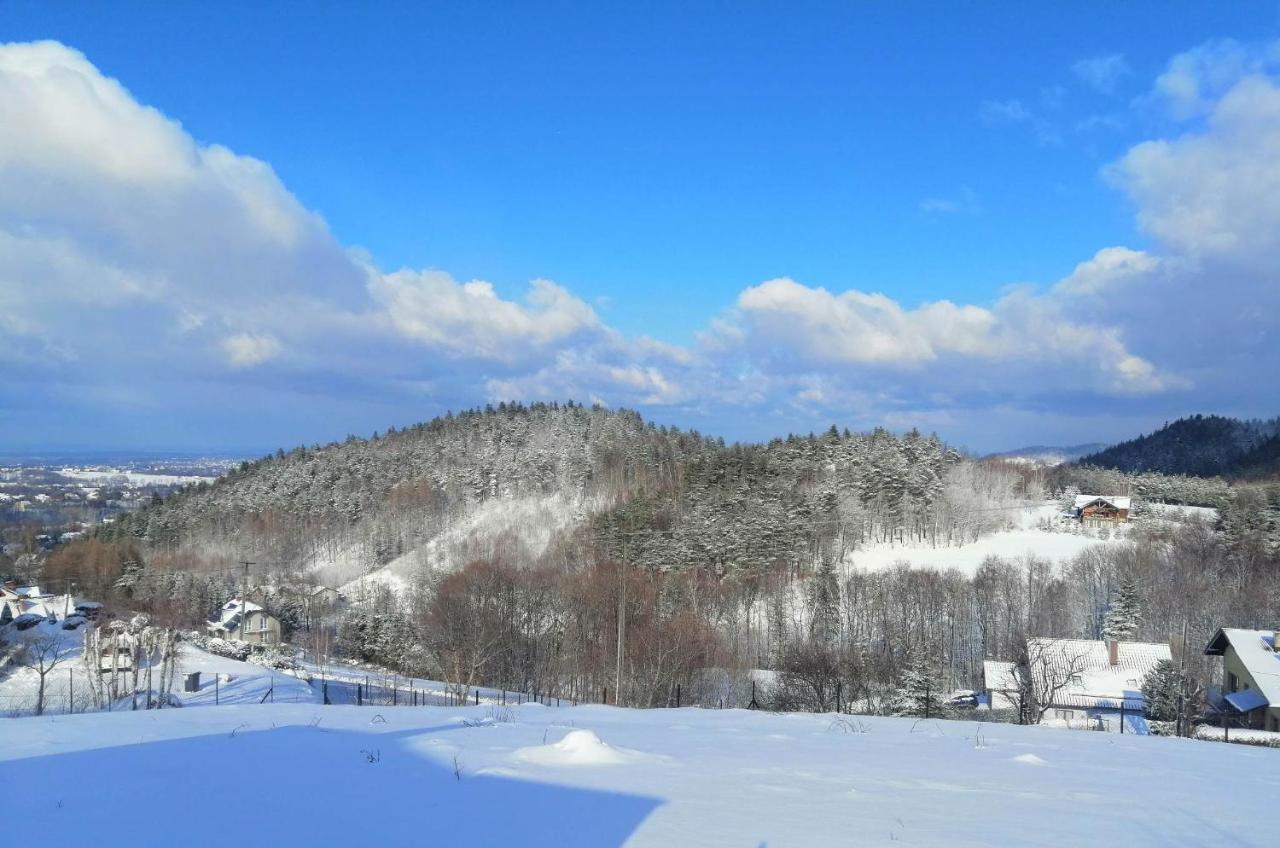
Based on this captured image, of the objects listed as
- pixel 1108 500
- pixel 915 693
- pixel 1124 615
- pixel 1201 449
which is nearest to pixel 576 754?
pixel 915 693

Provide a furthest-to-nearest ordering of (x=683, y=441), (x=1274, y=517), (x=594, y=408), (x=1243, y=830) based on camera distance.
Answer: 1. (x=594, y=408)
2. (x=683, y=441)
3. (x=1274, y=517)
4. (x=1243, y=830)

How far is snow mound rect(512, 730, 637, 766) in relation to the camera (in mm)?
5232

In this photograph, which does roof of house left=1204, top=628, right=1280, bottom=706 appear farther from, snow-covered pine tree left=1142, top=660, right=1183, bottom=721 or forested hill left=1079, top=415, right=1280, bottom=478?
forested hill left=1079, top=415, right=1280, bottom=478

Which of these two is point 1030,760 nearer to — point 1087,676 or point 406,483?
point 1087,676

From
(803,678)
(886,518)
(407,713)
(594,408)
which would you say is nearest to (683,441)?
(594,408)

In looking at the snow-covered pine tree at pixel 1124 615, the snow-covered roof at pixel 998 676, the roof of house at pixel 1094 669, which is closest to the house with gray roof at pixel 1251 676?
the roof of house at pixel 1094 669

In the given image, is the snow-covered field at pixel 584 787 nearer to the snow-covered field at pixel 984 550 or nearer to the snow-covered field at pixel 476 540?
the snow-covered field at pixel 984 550

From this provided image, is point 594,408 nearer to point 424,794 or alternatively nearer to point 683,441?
point 683,441

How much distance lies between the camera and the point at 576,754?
5363mm

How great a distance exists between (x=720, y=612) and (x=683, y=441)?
43.2 meters

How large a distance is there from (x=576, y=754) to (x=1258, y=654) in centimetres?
3249

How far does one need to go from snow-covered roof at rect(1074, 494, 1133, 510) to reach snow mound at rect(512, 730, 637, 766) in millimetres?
72871

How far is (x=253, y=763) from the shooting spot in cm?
482

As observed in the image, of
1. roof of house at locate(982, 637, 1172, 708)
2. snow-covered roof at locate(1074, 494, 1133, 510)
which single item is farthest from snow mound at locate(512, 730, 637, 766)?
snow-covered roof at locate(1074, 494, 1133, 510)
